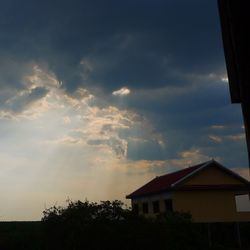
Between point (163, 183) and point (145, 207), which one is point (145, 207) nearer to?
point (145, 207)

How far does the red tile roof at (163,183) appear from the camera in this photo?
3678 cm

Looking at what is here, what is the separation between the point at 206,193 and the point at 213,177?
1.88 m

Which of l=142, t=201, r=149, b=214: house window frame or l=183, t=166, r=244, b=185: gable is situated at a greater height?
l=183, t=166, r=244, b=185: gable

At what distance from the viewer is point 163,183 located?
128ft

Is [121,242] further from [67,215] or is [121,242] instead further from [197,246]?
[197,246]

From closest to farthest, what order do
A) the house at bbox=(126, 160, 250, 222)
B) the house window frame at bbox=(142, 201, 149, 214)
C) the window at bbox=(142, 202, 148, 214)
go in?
the house at bbox=(126, 160, 250, 222) < the house window frame at bbox=(142, 201, 149, 214) < the window at bbox=(142, 202, 148, 214)

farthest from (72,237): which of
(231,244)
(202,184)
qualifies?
(231,244)

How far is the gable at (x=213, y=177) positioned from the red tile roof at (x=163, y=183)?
2.14 feet

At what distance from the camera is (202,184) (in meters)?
36.2

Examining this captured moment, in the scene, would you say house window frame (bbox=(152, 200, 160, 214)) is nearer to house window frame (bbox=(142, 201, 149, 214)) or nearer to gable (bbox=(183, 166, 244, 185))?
house window frame (bbox=(142, 201, 149, 214))

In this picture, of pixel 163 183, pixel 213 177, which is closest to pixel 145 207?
pixel 163 183

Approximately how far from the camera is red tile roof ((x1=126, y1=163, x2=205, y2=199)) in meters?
36.8

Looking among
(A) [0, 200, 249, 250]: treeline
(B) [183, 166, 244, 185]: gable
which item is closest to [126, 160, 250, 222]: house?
(B) [183, 166, 244, 185]: gable

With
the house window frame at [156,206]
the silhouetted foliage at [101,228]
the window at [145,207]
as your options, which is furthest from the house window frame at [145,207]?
the silhouetted foliage at [101,228]
